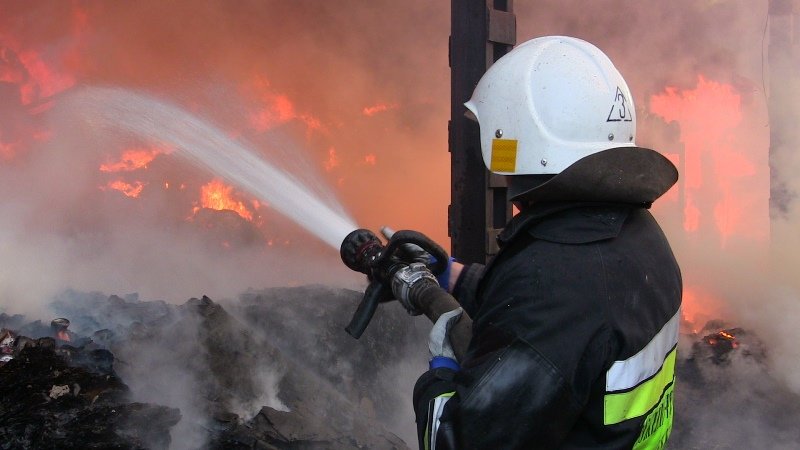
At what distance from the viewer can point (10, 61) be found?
8969 mm

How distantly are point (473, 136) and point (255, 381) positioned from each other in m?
2.35

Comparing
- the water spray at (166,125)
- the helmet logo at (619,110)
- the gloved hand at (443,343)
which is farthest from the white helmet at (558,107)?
the water spray at (166,125)

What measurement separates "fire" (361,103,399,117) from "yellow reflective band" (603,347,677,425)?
330 inches

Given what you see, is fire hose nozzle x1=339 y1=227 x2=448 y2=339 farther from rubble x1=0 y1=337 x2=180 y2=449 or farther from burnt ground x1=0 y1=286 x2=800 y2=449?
rubble x1=0 y1=337 x2=180 y2=449

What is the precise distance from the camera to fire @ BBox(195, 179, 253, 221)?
10112 millimetres

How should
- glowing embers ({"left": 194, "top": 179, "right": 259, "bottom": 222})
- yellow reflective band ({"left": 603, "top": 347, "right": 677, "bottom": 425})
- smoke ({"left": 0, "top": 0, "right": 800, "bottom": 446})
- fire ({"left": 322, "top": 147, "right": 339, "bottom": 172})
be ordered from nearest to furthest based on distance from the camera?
yellow reflective band ({"left": 603, "top": 347, "right": 677, "bottom": 425}) < smoke ({"left": 0, "top": 0, "right": 800, "bottom": 446}) < fire ({"left": 322, "top": 147, "right": 339, "bottom": 172}) < glowing embers ({"left": 194, "top": 179, "right": 259, "bottom": 222})

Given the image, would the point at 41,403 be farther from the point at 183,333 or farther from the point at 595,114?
the point at 595,114

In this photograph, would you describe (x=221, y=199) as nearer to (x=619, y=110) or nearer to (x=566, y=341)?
(x=619, y=110)

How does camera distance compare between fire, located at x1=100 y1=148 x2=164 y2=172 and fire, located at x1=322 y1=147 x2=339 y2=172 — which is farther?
fire, located at x1=322 y1=147 x2=339 y2=172

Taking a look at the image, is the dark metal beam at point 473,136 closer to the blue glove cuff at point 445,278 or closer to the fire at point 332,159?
the blue glove cuff at point 445,278

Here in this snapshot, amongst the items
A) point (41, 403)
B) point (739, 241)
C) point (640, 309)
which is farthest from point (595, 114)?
point (739, 241)

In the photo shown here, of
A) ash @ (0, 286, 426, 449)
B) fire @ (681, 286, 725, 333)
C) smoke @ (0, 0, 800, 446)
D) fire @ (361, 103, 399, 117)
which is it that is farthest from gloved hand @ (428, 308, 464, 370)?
fire @ (361, 103, 399, 117)

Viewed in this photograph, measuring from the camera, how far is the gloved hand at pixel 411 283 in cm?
209

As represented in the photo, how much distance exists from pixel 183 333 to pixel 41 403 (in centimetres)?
98
